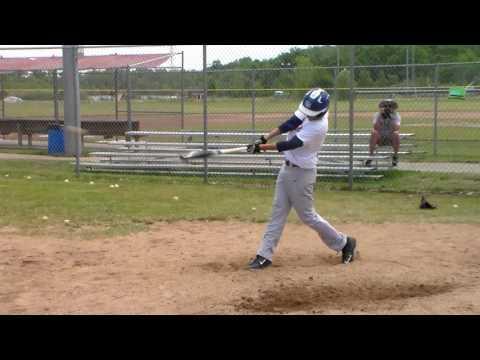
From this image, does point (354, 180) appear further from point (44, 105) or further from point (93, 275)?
point (44, 105)

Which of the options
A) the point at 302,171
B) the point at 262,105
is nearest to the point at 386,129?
the point at 262,105

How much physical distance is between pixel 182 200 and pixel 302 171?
475cm

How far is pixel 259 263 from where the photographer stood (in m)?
7.02

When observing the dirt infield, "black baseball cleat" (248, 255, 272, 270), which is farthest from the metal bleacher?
"black baseball cleat" (248, 255, 272, 270)

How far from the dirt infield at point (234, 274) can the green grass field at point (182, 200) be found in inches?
29.2

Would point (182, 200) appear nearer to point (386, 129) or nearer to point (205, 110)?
point (205, 110)

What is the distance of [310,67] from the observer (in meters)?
17.1

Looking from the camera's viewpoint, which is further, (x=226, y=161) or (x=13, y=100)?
(x=13, y=100)

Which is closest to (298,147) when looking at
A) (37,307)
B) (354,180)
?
(37,307)

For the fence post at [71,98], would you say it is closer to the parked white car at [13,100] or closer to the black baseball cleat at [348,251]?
the parked white car at [13,100]

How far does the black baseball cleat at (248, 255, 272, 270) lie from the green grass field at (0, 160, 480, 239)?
8.54ft

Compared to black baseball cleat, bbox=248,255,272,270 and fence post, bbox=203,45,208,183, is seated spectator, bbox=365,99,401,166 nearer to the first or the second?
fence post, bbox=203,45,208,183

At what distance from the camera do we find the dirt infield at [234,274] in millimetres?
5797

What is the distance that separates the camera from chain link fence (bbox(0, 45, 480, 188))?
14773mm
